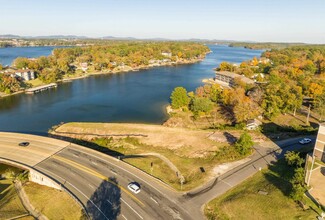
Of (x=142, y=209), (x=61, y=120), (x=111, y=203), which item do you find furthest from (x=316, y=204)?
(x=61, y=120)

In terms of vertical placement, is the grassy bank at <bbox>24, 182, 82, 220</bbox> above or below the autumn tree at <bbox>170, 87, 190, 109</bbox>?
below

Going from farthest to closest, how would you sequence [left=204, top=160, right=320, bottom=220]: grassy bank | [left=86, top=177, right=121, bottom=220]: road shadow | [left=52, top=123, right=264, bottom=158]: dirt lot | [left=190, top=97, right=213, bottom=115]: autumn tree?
[left=190, top=97, right=213, bottom=115]: autumn tree < [left=52, top=123, right=264, bottom=158]: dirt lot < [left=86, top=177, right=121, bottom=220]: road shadow < [left=204, top=160, right=320, bottom=220]: grassy bank

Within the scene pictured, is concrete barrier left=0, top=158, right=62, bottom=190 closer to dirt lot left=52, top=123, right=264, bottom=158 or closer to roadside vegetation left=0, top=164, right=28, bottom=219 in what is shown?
roadside vegetation left=0, top=164, right=28, bottom=219

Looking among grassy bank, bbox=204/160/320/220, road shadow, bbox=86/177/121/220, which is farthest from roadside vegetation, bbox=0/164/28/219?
grassy bank, bbox=204/160/320/220

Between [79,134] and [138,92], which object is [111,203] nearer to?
[79,134]

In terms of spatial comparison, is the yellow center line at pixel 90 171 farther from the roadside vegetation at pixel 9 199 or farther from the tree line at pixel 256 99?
the tree line at pixel 256 99

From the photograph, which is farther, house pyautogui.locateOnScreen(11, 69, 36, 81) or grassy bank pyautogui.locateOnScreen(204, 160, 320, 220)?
house pyautogui.locateOnScreen(11, 69, 36, 81)

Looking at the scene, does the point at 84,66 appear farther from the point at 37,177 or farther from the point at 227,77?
the point at 37,177

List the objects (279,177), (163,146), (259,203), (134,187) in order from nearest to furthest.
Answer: (259,203) → (134,187) → (279,177) → (163,146)

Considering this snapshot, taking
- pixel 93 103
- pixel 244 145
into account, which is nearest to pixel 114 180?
pixel 244 145

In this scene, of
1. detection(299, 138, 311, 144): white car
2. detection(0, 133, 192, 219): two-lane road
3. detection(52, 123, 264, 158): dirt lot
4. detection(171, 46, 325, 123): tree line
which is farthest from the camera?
detection(171, 46, 325, 123): tree line
